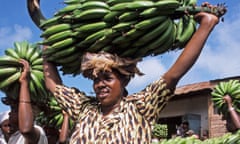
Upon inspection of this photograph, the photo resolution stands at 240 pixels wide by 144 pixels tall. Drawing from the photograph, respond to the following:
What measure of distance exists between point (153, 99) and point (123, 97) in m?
0.18

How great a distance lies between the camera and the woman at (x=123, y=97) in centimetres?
254

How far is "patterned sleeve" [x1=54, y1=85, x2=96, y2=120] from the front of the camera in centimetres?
279

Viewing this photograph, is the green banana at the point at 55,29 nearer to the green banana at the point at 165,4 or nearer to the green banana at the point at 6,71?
the green banana at the point at 6,71

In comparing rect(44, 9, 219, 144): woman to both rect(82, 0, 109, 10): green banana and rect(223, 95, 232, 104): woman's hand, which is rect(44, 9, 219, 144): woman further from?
rect(223, 95, 232, 104): woman's hand

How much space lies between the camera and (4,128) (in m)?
3.72

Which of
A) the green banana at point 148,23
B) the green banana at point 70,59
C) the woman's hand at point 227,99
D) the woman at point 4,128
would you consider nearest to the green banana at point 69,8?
the green banana at point 70,59

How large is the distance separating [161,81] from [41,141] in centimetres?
106

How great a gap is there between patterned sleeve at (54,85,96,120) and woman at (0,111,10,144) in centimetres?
96

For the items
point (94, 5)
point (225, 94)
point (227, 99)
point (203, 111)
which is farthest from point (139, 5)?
point (203, 111)

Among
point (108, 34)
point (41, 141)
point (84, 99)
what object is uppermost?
point (108, 34)

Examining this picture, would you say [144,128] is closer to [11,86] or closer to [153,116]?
[153,116]

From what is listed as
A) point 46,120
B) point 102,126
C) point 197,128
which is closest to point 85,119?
point 102,126

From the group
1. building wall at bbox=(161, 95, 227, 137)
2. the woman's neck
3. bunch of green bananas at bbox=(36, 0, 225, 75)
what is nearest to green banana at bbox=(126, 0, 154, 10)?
bunch of green bananas at bbox=(36, 0, 225, 75)

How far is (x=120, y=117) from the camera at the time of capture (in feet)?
8.47
